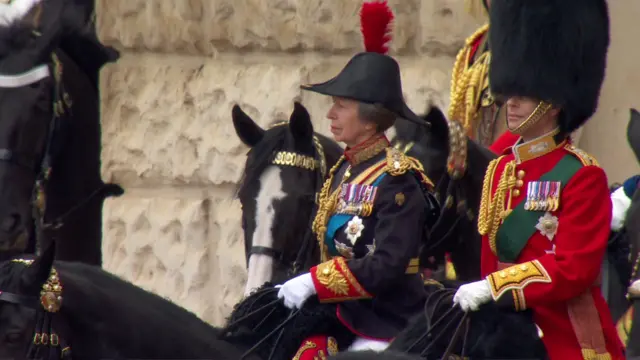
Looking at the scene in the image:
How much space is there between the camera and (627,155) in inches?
259

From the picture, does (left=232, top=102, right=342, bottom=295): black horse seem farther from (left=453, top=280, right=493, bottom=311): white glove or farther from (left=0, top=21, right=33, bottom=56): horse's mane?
(left=453, top=280, right=493, bottom=311): white glove

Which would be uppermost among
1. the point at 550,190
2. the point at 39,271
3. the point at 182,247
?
the point at 550,190

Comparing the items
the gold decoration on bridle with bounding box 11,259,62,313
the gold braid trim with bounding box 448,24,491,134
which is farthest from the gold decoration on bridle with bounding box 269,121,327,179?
the gold decoration on bridle with bounding box 11,259,62,313

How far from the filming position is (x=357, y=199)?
4395 mm

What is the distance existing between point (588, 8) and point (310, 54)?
2570mm

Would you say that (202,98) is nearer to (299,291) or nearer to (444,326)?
(299,291)

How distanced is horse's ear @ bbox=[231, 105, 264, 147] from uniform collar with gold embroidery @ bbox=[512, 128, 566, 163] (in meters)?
1.46

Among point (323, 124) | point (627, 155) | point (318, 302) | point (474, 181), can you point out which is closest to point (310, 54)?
point (323, 124)

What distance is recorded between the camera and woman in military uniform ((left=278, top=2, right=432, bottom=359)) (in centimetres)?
429

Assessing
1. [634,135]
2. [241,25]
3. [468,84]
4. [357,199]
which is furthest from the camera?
[241,25]

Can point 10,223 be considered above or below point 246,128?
below

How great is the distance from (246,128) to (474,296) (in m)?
1.75

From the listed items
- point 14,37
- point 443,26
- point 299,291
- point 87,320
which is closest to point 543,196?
point 299,291

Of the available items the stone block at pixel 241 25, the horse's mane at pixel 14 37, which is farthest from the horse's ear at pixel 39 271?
the stone block at pixel 241 25
